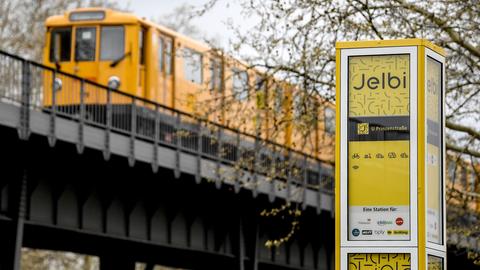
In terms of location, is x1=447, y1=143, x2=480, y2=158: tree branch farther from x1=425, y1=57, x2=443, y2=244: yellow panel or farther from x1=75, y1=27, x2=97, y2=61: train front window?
x1=75, y1=27, x2=97, y2=61: train front window

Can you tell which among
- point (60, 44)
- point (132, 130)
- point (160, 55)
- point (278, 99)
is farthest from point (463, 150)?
point (60, 44)

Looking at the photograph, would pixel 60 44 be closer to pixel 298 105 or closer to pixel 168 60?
pixel 168 60

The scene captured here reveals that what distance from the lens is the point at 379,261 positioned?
1311 centimetres

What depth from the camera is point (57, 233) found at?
35.3 metres

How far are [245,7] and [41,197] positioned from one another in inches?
340

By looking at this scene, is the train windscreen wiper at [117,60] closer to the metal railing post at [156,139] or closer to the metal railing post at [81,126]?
the metal railing post at [156,139]

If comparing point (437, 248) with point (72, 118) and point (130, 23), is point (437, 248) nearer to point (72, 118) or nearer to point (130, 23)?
point (72, 118)

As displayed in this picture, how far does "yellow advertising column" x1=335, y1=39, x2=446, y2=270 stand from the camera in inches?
514

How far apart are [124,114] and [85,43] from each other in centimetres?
673

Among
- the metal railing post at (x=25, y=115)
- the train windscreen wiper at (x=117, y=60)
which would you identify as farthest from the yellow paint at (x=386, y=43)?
the train windscreen wiper at (x=117, y=60)

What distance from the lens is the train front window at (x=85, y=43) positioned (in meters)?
43.1

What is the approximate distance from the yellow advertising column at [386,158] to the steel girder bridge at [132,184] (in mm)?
14251

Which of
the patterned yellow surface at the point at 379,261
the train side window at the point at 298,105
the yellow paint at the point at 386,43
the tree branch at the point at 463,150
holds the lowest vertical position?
the patterned yellow surface at the point at 379,261

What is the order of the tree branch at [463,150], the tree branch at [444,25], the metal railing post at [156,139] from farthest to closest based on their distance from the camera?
the metal railing post at [156,139] < the tree branch at [463,150] < the tree branch at [444,25]
